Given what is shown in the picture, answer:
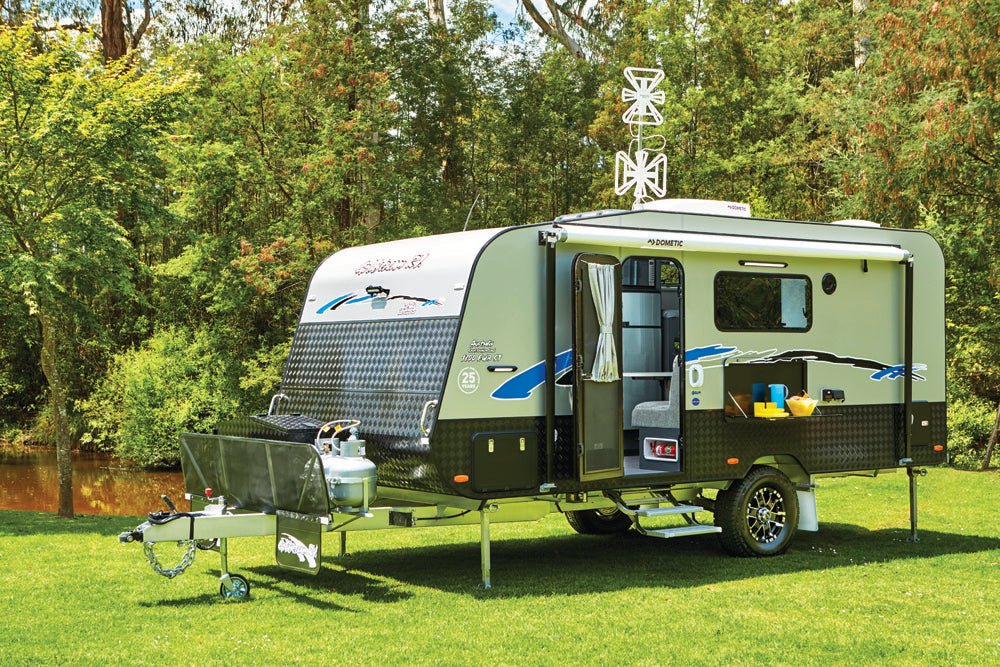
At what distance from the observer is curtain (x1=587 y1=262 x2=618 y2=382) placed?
9180 millimetres

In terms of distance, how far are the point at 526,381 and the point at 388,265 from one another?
163 centimetres

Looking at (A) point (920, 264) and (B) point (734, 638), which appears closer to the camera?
(B) point (734, 638)

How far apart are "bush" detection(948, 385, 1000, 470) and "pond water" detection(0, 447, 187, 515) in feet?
49.8

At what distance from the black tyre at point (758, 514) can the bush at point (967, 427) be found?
13299mm

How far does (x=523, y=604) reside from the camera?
830 centimetres

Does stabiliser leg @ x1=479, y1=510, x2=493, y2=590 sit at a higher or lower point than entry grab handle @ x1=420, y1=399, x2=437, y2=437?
lower

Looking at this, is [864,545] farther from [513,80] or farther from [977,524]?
[513,80]

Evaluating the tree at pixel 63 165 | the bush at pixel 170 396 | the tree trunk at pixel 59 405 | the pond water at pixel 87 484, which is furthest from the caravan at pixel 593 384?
the bush at pixel 170 396

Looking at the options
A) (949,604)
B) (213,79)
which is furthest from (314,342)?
(213,79)

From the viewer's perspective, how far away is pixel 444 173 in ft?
110

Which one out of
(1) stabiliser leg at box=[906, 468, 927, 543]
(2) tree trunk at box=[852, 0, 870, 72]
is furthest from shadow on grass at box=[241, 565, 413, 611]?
(2) tree trunk at box=[852, 0, 870, 72]

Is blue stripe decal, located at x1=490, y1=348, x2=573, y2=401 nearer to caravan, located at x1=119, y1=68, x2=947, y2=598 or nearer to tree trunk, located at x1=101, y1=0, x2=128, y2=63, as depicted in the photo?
caravan, located at x1=119, y1=68, x2=947, y2=598

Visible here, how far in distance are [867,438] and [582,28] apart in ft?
93.2

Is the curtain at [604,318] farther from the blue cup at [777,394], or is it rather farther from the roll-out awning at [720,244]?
the blue cup at [777,394]
